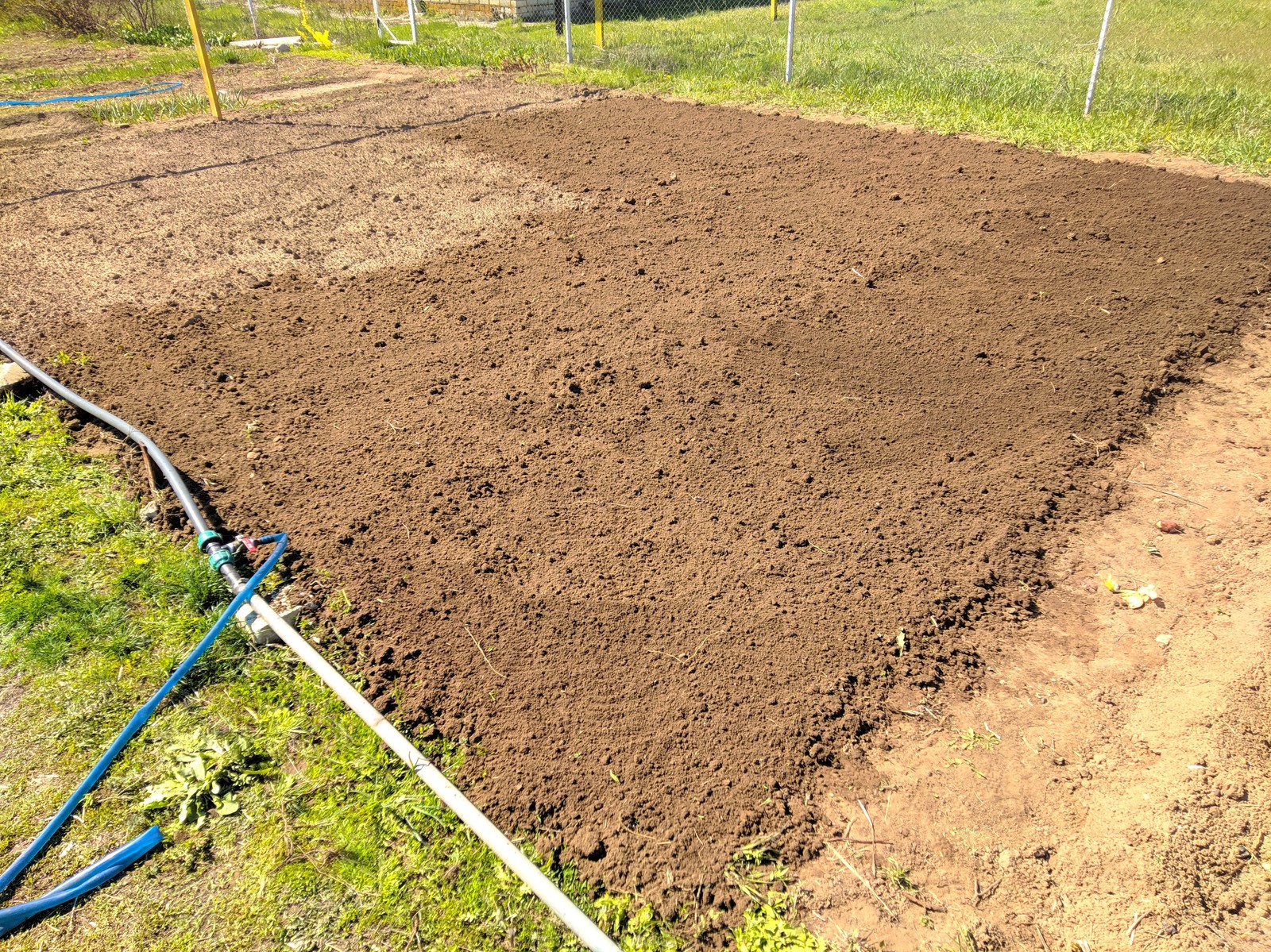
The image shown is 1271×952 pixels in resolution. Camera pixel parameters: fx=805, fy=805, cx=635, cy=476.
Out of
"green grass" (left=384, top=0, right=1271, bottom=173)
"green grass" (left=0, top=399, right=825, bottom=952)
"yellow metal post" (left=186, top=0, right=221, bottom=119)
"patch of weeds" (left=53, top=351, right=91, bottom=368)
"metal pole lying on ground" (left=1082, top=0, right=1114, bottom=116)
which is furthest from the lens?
"yellow metal post" (left=186, top=0, right=221, bottom=119)

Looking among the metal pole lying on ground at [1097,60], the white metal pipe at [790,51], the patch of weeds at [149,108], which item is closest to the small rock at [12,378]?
the patch of weeds at [149,108]

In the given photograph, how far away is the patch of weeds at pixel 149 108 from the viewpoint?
10.1m

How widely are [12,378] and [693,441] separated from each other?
12.4 feet

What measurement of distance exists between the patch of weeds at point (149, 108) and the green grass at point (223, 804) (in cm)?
910

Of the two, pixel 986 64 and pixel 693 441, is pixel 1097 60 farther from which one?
pixel 693 441

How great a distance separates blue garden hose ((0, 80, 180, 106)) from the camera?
10.9 meters

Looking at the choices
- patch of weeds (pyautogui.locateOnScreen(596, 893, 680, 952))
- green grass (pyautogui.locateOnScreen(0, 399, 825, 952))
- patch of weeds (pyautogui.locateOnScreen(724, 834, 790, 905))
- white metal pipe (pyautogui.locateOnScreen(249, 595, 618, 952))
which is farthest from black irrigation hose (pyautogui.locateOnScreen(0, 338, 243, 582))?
patch of weeds (pyautogui.locateOnScreen(724, 834, 790, 905))

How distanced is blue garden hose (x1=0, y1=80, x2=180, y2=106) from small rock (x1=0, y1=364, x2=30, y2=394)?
28.9 ft

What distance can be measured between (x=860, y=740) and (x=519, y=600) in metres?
1.30

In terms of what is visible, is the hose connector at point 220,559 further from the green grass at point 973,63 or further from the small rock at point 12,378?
the green grass at point 973,63

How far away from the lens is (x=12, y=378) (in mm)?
4445

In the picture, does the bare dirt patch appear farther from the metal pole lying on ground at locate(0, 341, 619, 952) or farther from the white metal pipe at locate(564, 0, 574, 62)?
the white metal pipe at locate(564, 0, 574, 62)

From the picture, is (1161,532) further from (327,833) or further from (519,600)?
(327,833)

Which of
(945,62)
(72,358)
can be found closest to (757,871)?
(72,358)
